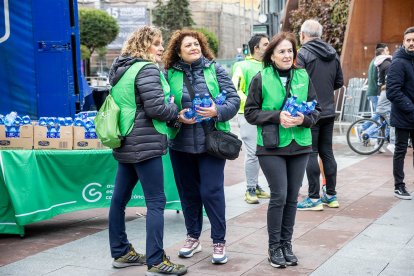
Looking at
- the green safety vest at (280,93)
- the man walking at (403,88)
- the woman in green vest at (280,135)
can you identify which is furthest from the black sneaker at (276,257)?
the man walking at (403,88)

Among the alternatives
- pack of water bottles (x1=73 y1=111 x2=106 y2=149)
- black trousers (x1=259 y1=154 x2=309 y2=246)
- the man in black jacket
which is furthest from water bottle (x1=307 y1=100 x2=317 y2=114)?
pack of water bottles (x1=73 y1=111 x2=106 y2=149)

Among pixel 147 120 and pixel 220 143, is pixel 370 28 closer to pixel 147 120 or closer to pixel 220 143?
pixel 220 143

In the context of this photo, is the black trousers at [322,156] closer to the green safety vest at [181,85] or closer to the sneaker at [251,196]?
the sneaker at [251,196]

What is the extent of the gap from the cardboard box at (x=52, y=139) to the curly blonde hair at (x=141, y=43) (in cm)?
161

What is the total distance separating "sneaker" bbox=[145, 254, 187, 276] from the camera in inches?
191

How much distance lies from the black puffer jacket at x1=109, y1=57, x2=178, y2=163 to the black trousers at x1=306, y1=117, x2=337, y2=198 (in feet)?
8.33

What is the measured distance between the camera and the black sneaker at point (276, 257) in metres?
5.07

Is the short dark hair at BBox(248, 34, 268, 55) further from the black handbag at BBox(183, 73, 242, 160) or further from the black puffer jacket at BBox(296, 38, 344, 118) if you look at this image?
the black handbag at BBox(183, 73, 242, 160)

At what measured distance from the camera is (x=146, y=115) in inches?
188

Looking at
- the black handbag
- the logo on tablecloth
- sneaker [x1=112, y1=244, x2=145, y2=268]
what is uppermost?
the black handbag

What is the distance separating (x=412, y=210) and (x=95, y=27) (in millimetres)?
51872

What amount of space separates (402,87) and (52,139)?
382 centimetres

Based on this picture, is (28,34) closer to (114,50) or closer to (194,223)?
(194,223)

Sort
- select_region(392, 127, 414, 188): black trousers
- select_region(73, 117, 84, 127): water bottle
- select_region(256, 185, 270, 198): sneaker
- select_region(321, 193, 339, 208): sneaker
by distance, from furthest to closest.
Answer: select_region(256, 185, 270, 198): sneaker
select_region(392, 127, 414, 188): black trousers
select_region(321, 193, 339, 208): sneaker
select_region(73, 117, 84, 127): water bottle
